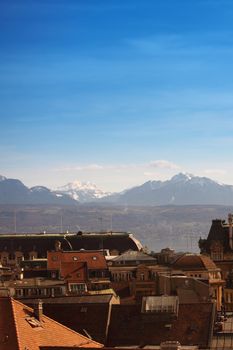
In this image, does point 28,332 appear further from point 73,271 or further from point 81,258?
point 81,258

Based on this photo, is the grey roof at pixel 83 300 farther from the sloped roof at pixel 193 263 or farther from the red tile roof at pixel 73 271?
the sloped roof at pixel 193 263

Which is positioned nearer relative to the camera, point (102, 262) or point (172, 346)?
point (172, 346)

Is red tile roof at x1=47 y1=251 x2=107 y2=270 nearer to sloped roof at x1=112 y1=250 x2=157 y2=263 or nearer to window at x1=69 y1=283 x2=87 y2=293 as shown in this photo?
sloped roof at x1=112 y1=250 x2=157 y2=263

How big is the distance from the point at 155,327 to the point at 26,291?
43572 millimetres

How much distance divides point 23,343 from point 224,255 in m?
98.0

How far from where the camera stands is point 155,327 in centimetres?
6794

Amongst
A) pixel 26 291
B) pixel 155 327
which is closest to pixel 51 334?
pixel 155 327

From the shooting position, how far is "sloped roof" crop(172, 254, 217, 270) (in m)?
133

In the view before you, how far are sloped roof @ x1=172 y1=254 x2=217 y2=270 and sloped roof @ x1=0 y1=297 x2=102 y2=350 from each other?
73.0m

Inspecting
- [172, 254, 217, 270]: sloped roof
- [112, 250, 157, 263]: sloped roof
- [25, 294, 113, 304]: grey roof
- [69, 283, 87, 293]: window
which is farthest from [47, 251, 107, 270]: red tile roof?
[25, 294, 113, 304]: grey roof

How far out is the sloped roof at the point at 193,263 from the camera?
133125mm

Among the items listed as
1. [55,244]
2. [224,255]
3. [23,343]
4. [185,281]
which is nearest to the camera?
[23,343]

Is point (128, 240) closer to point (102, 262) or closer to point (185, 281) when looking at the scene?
point (102, 262)

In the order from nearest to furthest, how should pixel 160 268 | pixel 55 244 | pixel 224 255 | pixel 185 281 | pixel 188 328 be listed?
pixel 188 328
pixel 185 281
pixel 160 268
pixel 224 255
pixel 55 244
